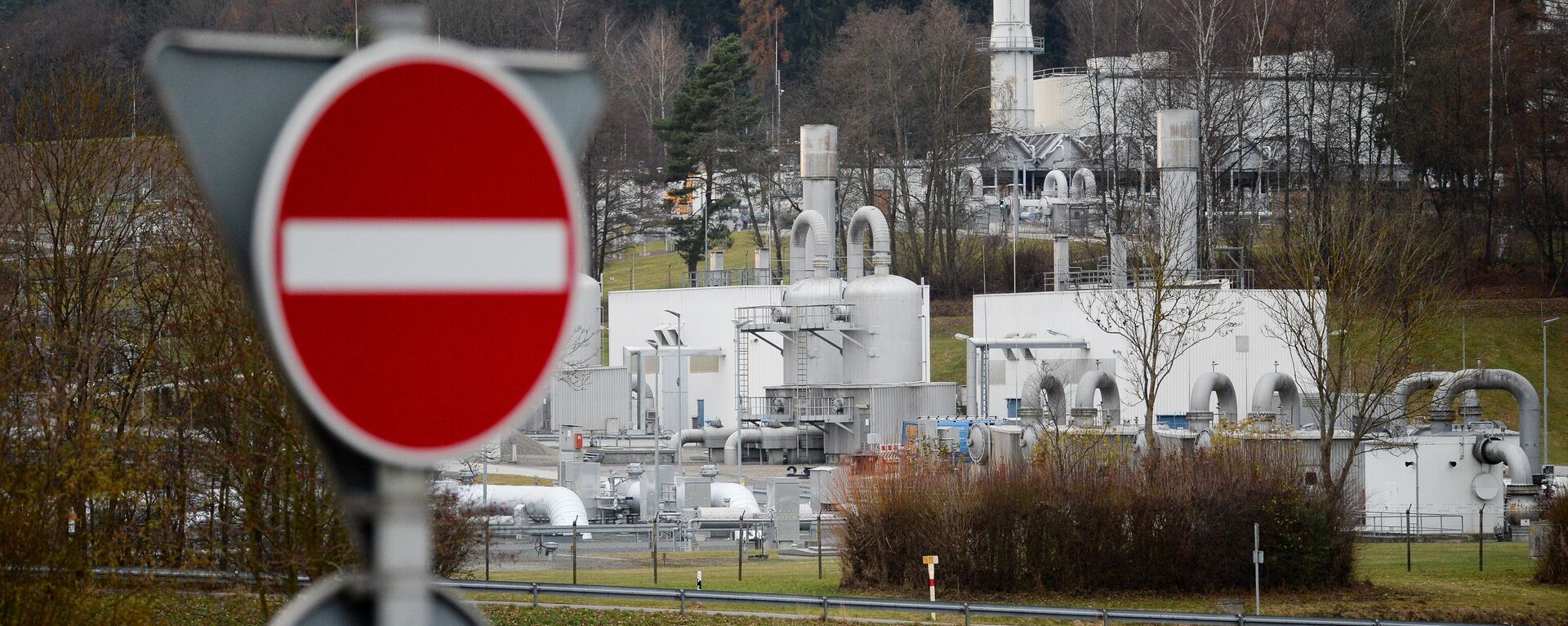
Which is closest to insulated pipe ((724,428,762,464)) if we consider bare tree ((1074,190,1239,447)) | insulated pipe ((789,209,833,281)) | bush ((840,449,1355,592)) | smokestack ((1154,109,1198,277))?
insulated pipe ((789,209,833,281))

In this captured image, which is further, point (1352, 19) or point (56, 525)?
point (1352, 19)

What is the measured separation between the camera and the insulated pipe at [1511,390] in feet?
141

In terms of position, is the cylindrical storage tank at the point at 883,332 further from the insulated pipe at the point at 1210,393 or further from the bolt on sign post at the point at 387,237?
the bolt on sign post at the point at 387,237

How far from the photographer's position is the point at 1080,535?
94.9 feet

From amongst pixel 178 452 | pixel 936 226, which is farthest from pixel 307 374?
pixel 936 226

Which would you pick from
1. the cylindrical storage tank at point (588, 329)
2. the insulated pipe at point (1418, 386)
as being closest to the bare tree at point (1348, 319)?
the insulated pipe at point (1418, 386)

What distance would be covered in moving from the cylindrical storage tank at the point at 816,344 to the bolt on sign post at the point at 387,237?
52.0 m

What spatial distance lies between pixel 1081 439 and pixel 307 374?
33.5 meters

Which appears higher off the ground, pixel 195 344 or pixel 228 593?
pixel 195 344

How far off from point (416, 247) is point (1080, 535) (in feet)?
91.0

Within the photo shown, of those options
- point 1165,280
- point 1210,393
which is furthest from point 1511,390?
point 1165,280

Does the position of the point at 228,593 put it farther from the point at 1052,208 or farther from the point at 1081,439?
the point at 1052,208

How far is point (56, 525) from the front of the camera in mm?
15977

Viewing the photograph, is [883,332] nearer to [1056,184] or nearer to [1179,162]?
[1179,162]
